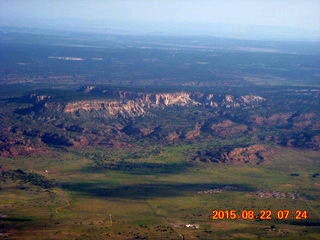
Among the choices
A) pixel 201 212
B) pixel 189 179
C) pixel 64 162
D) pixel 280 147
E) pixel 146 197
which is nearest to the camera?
pixel 201 212

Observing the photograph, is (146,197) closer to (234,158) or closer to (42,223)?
(42,223)

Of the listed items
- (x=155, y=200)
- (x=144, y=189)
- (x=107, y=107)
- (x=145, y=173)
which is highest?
(x=107, y=107)

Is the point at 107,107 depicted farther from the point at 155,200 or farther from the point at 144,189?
the point at 155,200

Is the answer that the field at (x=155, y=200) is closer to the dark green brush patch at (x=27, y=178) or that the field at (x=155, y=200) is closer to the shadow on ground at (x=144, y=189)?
the shadow on ground at (x=144, y=189)

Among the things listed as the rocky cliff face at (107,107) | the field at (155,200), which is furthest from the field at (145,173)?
the rocky cliff face at (107,107)

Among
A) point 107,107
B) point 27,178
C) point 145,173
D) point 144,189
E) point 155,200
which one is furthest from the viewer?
point 107,107

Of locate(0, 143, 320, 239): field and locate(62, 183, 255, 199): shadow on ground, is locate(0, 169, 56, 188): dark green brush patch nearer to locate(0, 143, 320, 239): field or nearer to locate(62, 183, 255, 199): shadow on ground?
locate(0, 143, 320, 239): field

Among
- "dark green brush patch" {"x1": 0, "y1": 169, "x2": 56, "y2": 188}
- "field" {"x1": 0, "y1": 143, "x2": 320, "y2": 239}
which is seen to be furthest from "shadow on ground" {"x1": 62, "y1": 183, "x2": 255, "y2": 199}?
"dark green brush patch" {"x1": 0, "y1": 169, "x2": 56, "y2": 188}

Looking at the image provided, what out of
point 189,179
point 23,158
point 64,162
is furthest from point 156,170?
point 23,158

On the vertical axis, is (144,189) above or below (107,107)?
below

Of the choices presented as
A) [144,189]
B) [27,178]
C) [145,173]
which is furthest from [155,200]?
[27,178]

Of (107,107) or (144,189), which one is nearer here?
(144,189)
